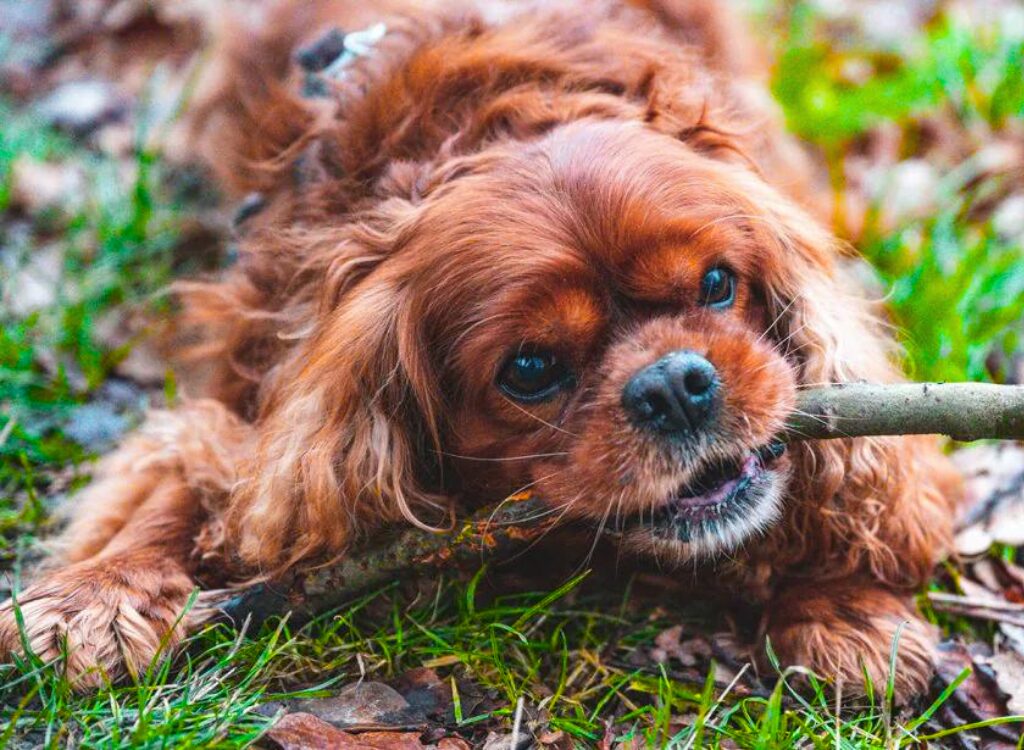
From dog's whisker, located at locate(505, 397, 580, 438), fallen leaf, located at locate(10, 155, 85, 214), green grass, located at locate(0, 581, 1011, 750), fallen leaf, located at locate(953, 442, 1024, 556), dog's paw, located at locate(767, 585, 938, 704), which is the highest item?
dog's whisker, located at locate(505, 397, 580, 438)

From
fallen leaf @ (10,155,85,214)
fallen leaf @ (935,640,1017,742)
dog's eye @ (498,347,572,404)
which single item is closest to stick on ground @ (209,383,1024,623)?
dog's eye @ (498,347,572,404)

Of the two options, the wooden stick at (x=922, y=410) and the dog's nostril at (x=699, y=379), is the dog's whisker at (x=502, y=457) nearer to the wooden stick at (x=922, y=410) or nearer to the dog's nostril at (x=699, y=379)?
the dog's nostril at (x=699, y=379)

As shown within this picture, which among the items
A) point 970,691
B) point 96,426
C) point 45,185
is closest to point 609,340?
point 970,691

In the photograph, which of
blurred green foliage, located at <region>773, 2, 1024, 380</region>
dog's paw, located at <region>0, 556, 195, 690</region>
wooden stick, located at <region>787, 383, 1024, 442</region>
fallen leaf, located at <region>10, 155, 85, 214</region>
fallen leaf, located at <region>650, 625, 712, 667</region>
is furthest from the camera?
fallen leaf, located at <region>10, 155, 85, 214</region>

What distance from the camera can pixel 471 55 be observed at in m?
2.99

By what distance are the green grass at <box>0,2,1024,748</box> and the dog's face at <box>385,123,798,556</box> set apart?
14.4 inches

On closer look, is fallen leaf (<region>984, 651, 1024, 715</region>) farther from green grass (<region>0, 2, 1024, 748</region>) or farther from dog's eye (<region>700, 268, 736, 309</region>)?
dog's eye (<region>700, 268, 736, 309</region>)

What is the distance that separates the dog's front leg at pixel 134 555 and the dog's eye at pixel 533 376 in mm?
915

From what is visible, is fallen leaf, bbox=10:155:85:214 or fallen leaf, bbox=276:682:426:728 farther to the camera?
fallen leaf, bbox=10:155:85:214

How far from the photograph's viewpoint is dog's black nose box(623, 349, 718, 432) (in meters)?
2.28

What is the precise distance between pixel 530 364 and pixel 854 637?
1.06m

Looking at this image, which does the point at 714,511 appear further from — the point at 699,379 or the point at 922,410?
the point at 922,410

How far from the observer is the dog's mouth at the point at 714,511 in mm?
2463

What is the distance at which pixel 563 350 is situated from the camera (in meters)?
2.41
